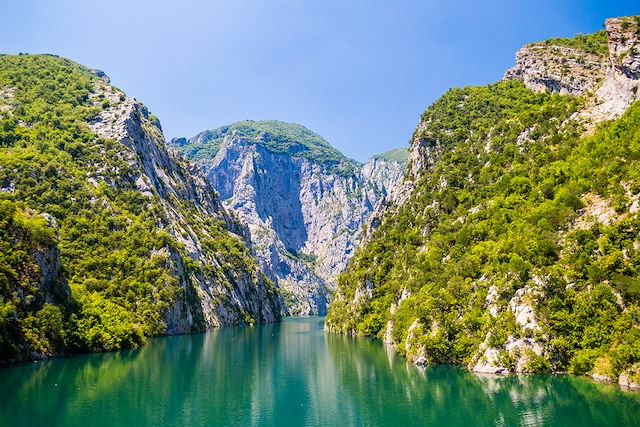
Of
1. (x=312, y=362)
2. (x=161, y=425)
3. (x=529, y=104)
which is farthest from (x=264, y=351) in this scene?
(x=529, y=104)

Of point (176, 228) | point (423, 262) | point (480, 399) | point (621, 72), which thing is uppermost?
point (621, 72)

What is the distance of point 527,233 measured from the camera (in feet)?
198

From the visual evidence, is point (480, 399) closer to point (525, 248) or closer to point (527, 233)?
point (525, 248)

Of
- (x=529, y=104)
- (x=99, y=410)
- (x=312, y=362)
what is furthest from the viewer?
(x=529, y=104)

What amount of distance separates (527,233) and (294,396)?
33.8 meters

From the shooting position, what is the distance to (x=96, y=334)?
3260 inches

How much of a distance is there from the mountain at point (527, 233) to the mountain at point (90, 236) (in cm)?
4928

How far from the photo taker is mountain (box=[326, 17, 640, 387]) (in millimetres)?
48031

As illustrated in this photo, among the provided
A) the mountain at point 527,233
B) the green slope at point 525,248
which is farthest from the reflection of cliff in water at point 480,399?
the green slope at point 525,248

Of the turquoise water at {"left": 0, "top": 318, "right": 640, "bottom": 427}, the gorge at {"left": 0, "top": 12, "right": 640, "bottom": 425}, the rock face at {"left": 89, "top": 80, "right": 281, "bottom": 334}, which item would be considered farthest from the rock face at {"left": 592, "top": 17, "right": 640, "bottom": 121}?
the rock face at {"left": 89, "top": 80, "right": 281, "bottom": 334}

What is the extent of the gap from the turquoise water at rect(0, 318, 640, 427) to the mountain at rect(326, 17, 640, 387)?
14.9ft

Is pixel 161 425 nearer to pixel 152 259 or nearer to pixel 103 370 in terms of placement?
pixel 103 370

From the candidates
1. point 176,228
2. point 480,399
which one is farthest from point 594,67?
point 176,228

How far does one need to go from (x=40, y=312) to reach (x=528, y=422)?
208 feet
